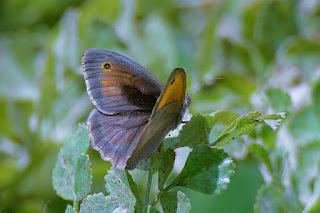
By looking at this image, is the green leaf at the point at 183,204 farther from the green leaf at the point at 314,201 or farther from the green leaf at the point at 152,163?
the green leaf at the point at 314,201

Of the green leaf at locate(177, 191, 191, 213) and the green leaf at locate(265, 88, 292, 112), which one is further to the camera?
the green leaf at locate(265, 88, 292, 112)

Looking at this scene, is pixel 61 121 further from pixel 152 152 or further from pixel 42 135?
pixel 152 152

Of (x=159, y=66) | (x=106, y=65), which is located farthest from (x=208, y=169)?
(x=159, y=66)

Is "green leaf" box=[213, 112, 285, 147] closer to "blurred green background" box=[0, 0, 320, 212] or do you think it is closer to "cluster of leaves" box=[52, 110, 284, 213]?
"cluster of leaves" box=[52, 110, 284, 213]

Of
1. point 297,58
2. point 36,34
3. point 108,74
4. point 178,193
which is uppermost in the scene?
point 36,34

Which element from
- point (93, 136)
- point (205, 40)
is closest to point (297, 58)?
point (205, 40)

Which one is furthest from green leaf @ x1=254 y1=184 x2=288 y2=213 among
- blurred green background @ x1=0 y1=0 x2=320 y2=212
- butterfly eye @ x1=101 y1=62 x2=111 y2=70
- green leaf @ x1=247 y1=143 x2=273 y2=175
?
butterfly eye @ x1=101 y1=62 x2=111 y2=70

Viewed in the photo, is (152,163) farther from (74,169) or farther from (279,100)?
(279,100)
